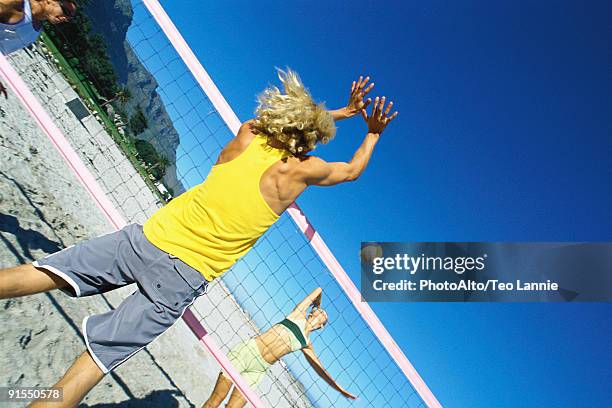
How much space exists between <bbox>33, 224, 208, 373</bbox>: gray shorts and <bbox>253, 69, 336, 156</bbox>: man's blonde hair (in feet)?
2.40

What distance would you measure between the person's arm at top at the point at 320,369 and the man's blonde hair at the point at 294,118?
2.45 metres

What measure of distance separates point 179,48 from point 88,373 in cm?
233

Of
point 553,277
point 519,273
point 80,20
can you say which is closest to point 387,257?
point 519,273

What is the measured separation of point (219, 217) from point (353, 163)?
0.76 meters

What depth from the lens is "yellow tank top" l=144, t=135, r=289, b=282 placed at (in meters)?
1.86

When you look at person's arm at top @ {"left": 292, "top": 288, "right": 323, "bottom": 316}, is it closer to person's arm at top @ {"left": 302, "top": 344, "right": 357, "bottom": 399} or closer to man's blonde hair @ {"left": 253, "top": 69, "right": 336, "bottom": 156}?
person's arm at top @ {"left": 302, "top": 344, "right": 357, "bottom": 399}

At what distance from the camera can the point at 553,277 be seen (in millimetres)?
8570

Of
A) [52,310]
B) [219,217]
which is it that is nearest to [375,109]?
[219,217]

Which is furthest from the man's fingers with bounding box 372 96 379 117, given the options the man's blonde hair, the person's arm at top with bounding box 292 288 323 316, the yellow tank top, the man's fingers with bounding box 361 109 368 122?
the person's arm at top with bounding box 292 288 323 316

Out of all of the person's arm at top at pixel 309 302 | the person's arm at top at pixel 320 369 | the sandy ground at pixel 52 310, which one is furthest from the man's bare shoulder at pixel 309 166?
the person's arm at top at pixel 309 302

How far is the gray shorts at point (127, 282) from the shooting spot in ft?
5.76

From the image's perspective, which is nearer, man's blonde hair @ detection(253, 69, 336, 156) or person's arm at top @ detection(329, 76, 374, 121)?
man's blonde hair @ detection(253, 69, 336, 156)

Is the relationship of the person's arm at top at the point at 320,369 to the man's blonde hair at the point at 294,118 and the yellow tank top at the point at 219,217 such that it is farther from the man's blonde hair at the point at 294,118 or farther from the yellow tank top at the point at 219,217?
the man's blonde hair at the point at 294,118

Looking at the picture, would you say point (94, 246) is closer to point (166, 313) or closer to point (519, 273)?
point (166, 313)
